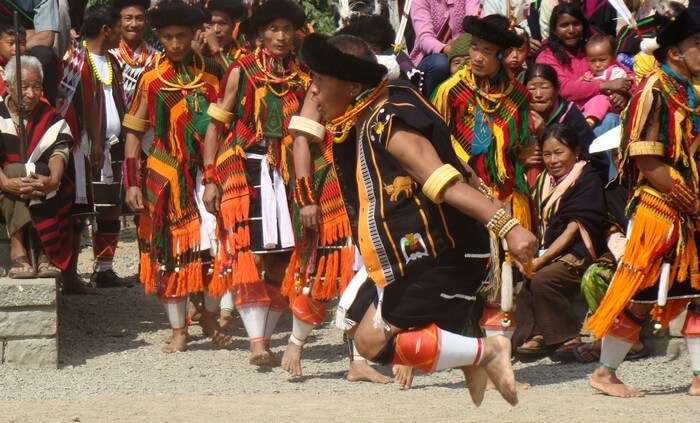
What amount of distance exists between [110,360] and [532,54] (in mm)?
4051

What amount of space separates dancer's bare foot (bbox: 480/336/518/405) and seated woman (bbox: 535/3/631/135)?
4256mm

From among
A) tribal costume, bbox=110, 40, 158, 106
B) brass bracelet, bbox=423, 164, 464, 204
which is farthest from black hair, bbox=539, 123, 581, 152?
tribal costume, bbox=110, 40, 158, 106

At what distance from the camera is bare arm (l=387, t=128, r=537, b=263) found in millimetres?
5844

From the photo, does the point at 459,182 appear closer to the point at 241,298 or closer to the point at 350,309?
the point at 350,309

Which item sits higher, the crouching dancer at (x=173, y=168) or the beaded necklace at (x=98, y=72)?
the beaded necklace at (x=98, y=72)

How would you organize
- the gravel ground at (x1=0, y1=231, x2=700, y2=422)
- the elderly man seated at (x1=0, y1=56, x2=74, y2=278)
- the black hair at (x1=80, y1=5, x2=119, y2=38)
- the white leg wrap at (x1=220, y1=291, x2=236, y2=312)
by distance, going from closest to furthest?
the gravel ground at (x1=0, y1=231, x2=700, y2=422) → the elderly man seated at (x1=0, y1=56, x2=74, y2=278) → the white leg wrap at (x1=220, y1=291, x2=236, y2=312) → the black hair at (x1=80, y1=5, x2=119, y2=38)

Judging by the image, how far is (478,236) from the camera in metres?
6.47

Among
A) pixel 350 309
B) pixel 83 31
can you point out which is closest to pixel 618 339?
pixel 350 309

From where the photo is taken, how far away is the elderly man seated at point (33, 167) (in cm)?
912

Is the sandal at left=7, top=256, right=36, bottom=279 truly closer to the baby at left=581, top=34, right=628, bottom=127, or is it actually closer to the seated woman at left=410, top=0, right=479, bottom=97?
the seated woman at left=410, top=0, right=479, bottom=97

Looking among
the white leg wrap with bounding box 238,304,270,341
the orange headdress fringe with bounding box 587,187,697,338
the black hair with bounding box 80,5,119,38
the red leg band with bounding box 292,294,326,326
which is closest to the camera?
the orange headdress fringe with bounding box 587,187,697,338

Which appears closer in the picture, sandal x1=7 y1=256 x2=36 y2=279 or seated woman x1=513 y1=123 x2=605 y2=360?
sandal x1=7 y1=256 x2=36 y2=279

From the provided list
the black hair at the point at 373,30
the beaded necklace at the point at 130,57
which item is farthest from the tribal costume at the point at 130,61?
the black hair at the point at 373,30

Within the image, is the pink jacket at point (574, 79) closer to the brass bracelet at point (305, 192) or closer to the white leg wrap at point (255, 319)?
the brass bracelet at point (305, 192)
